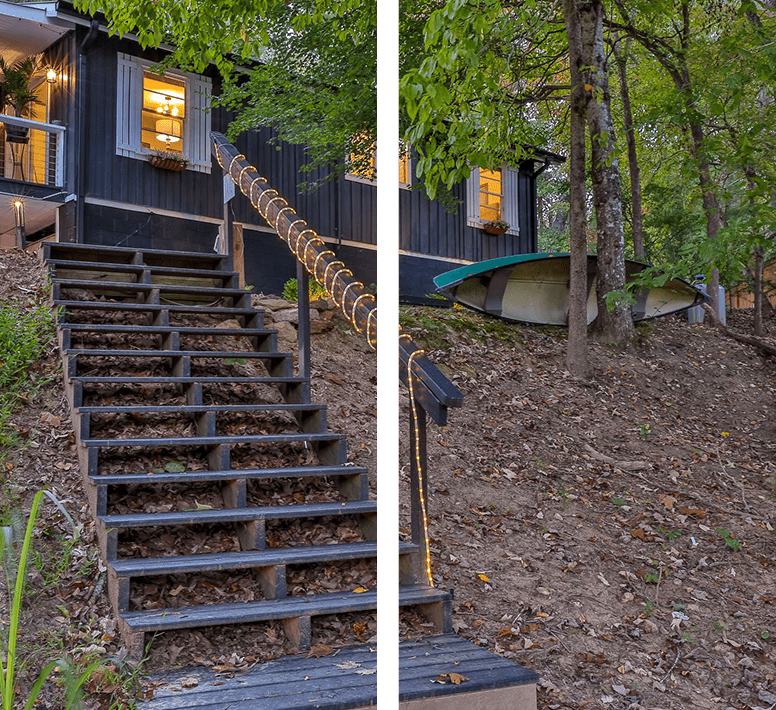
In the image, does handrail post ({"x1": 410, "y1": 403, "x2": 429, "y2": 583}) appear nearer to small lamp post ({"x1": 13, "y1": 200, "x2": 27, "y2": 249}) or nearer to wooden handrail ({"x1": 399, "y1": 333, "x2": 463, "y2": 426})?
wooden handrail ({"x1": 399, "y1": 333, "x2": 463, "y2": 426})

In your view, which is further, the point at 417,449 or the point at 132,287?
the point at 132,287

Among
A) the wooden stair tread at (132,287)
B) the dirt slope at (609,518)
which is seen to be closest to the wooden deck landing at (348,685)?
the dirt slope at (609,518)

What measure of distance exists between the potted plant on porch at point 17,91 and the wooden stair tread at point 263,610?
975 centimetres

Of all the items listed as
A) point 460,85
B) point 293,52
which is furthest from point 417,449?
point 293,52

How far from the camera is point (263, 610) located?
3.33 m

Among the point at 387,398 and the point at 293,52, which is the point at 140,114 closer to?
the point at 293,52

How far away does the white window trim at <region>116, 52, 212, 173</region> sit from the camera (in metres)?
10.9

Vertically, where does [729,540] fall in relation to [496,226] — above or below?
below

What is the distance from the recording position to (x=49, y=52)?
37.1ft

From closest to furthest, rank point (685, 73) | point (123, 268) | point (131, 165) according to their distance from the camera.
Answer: point (123, 268)
point (685, 73)
point (131, 165)

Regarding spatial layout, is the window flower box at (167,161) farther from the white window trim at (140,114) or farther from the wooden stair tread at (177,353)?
the wooden stair tread at (177,353)

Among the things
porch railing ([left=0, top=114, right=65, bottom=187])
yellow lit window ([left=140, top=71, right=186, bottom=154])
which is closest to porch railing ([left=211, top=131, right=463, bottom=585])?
porch railing ([left=0, top=114, right=65, bottom=187])

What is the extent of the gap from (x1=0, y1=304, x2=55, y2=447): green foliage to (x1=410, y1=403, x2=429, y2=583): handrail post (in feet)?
7.58

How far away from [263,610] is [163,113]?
977cm
